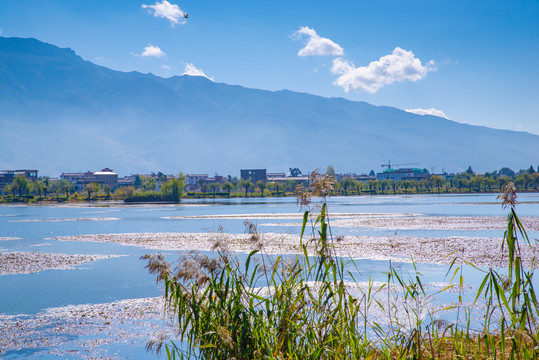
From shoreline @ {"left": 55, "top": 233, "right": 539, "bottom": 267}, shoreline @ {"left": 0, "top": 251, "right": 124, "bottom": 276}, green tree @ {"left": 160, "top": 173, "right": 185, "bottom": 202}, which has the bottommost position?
shoreline @ {"left": 0, "top": 251, "right": 124, "bottom": 276}

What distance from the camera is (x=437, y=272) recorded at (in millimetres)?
24203

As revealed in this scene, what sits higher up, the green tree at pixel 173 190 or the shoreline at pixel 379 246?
the green tree at pixel 173 190

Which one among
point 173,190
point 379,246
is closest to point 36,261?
point 379,246

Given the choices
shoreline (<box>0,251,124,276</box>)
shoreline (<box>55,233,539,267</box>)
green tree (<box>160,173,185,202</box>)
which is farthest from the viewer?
green tree (<box>160,173,185,202</box>)

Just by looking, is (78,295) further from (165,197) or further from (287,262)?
(165,197)

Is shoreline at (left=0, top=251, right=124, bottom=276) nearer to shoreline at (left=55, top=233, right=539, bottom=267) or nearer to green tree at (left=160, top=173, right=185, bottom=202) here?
shoreline at (left=55, top=233, right=539, bottom=267)

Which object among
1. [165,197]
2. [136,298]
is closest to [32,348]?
[136,298]

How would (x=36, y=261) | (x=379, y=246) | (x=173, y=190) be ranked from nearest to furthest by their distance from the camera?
(x=36, y=261) < (x=379, y=246) < (x=173, y=190)

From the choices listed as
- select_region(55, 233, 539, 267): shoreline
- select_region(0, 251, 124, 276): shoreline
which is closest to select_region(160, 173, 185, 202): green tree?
select_region(55, 233, 539, 267): shoreline

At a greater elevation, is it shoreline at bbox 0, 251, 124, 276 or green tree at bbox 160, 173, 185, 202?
green tree at bbox 160, 173, 185, 202

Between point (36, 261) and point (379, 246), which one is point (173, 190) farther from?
point (379, 246)

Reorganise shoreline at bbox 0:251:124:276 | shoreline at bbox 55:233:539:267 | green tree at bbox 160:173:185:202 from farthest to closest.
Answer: green tree at bbox 160:173:185:202
shoreline at bbox 0:251:124:276
shoreline at bbox 55:233:539:267

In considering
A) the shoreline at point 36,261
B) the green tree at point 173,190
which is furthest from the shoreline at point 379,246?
the green tree at point 173,190

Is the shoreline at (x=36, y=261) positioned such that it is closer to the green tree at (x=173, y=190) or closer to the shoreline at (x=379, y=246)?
the shoreline at (x=379, y=246)
